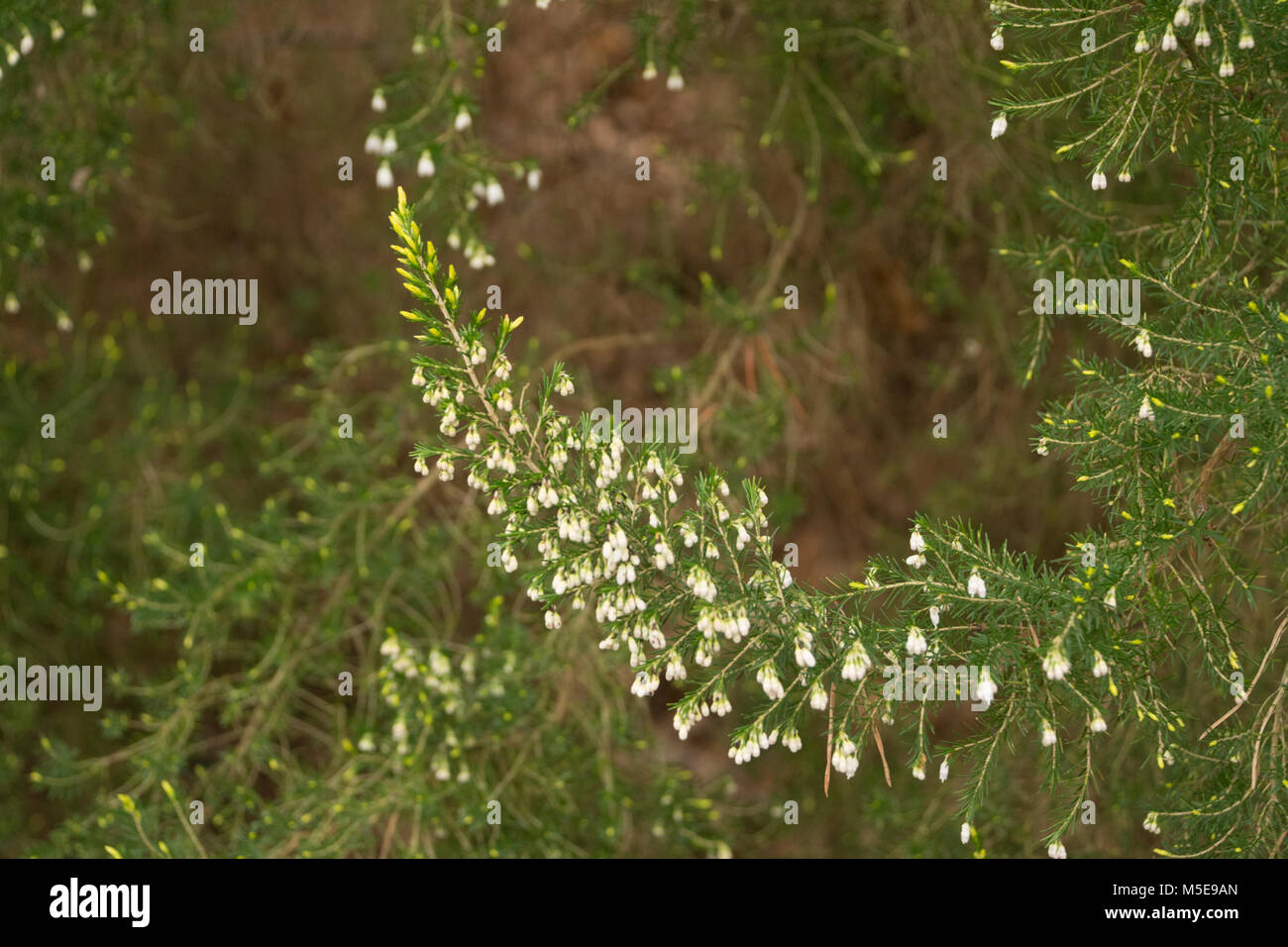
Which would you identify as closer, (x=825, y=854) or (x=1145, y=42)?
(x=1145, y=42)

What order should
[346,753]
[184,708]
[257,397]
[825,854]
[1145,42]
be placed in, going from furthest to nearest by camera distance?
[257,397] < [825,854] < [346,753] < [184,708] < [1145,42]

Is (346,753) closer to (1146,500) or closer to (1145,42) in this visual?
(1146,500)

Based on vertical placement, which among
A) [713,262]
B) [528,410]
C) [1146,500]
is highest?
[713,262]

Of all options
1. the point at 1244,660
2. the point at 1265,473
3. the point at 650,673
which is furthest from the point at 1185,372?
the point at 650,673

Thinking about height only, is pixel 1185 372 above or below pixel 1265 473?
above

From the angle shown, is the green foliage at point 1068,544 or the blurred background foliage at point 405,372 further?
the blurred background foliage at point 405,372

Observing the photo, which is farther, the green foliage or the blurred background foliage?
the blurred background foliage

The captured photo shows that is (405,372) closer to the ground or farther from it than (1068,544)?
farther from it

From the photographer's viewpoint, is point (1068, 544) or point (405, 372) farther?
point (405, 372)
